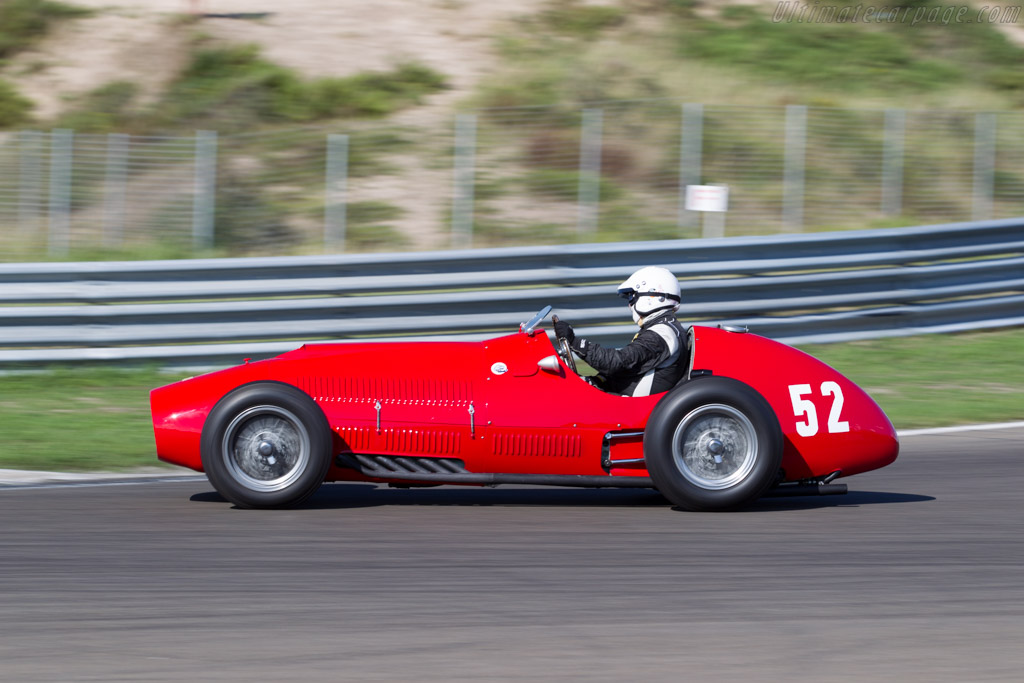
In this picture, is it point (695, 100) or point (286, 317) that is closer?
point (286, 317)

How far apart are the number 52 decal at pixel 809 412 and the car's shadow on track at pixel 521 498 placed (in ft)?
1.71

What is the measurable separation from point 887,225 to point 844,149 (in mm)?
1086

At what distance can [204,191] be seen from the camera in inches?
586

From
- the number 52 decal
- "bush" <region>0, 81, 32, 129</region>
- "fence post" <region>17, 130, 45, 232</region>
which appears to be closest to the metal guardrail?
"fence post" <region>17, 130, 45, 232</region>

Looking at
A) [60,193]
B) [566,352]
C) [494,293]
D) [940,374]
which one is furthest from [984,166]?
[566,352]

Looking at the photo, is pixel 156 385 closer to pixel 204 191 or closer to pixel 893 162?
pixel 204 191

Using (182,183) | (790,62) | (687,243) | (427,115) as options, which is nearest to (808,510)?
(687,243)

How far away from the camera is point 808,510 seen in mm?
6770

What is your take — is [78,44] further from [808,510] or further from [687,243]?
[808,510]

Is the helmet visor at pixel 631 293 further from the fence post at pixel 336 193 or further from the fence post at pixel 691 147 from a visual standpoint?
the fence post at pixel 691 147

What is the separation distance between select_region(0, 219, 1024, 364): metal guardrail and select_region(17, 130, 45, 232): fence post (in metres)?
4.44

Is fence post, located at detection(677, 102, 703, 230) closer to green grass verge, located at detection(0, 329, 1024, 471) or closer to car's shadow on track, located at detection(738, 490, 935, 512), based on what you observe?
green grass verge, located at detection(0, 329, 1024, 471)

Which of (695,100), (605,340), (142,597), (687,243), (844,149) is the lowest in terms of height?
(142,597)

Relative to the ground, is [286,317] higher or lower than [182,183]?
lower
